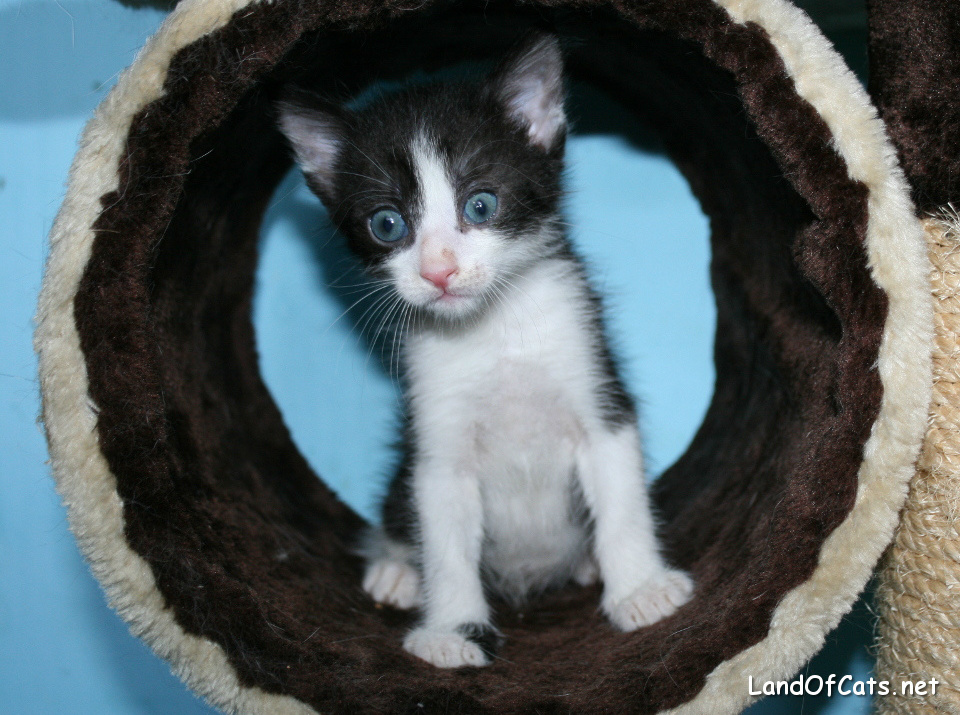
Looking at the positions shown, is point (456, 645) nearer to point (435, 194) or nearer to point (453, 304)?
point (453, 304)

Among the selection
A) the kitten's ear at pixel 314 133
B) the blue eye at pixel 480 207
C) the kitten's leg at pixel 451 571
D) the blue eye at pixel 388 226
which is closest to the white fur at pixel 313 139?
the kitten's ear at pixel 314 133

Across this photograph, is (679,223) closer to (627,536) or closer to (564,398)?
(564,398)

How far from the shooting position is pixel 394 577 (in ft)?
6.32

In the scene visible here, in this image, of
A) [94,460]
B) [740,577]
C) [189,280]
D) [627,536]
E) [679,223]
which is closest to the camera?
[94,460]

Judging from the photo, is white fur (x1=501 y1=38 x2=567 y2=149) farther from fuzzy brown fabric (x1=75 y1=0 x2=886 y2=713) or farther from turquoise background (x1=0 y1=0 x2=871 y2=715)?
turquoise background (x1=0 y1=0 x2=871 y2=715)

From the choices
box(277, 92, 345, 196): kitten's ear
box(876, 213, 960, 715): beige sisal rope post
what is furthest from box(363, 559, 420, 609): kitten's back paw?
box(876, 213, 960, 715): beige sisal rope post

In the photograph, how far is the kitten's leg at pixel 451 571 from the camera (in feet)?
5.03

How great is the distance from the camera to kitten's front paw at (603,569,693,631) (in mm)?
1540

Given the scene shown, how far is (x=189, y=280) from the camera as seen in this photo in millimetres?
1761

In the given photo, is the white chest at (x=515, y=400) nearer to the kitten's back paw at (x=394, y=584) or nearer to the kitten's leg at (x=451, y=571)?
the kitten's leg at (x=451, y=571)

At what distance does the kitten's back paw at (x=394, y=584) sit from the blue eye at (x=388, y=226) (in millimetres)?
816

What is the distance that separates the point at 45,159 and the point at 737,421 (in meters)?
1.89

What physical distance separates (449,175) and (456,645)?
35.7 inches

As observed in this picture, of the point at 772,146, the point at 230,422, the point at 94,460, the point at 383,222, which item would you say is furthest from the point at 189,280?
the point at 772,146
